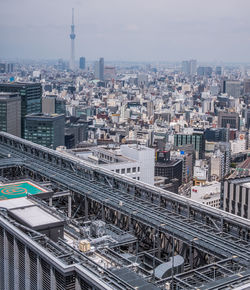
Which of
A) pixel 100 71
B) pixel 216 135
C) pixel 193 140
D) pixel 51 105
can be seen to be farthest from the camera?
pixel 100 71

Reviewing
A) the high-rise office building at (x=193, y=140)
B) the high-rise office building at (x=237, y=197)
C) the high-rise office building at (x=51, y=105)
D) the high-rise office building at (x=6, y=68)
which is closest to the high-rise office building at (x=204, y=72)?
the high-rise office building at (x=6, y=68)

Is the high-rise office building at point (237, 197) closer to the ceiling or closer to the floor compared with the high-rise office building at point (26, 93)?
closer to the floor

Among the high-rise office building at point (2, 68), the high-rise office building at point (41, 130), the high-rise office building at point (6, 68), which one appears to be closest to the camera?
the high-rise office building at point (41, 130)

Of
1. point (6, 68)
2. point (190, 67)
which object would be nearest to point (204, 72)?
point (190, 67)

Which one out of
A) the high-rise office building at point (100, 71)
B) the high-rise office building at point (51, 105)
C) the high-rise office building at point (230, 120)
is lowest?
the high-rise office building at point (230, 120)

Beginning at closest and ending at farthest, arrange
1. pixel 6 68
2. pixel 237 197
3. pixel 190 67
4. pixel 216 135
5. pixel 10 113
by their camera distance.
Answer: pixel 237 197 → pixel 10 113 → pixel 216 135 → pixel 6 68 → pixel 190 67

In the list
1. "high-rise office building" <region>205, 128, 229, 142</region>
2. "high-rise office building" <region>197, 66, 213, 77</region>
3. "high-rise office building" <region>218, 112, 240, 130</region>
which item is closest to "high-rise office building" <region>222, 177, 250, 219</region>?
"high-rise office building" <region>205, 128, 229, 142</region>

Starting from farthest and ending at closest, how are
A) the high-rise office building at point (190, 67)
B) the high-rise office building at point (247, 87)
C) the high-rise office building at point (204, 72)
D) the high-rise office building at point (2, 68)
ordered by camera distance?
1. the high-rise office building at point (190, 67)
2. the high-rise office building at point (204, 72)
3. the high-rise office building at point (247, 87)
4. the high-rise office building at point (2, 68)

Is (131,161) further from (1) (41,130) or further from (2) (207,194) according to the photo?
(1) (41,130)

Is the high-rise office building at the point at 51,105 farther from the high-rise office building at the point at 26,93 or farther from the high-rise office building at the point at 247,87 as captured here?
the high-rise office building at the point at 247,87
